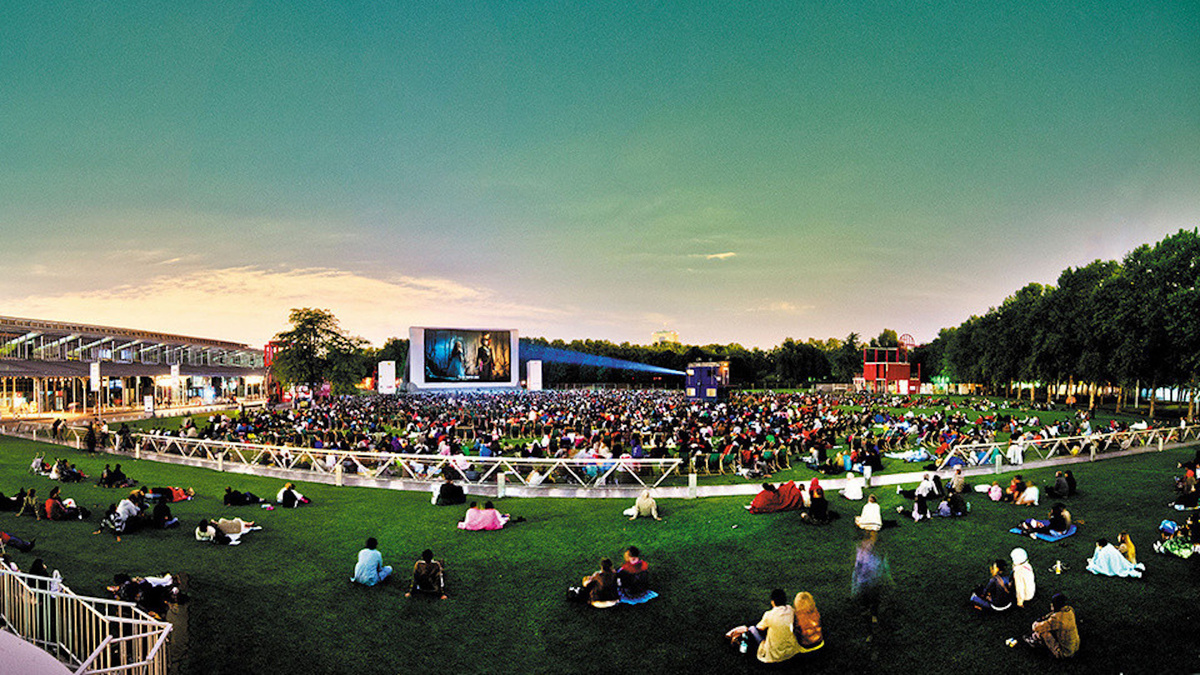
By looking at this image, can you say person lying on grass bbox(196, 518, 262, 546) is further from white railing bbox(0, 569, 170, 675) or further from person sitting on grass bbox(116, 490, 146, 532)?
white railing bbox(0, 569, 170, 675)

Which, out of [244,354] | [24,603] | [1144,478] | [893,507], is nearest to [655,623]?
[24,603]

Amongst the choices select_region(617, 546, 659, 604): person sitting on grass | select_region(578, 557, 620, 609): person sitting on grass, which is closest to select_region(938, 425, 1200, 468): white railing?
select_region(617, 546, 659, 604): person sitting on grass

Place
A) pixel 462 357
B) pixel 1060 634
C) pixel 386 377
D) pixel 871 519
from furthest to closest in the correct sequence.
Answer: pixel 462 357 → pixel 386 377 → pixel 871 519 → pixel 1060 634

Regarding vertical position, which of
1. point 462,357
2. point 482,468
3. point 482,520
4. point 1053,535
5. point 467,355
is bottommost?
point 1053,535

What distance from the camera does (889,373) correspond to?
7694 centimetres

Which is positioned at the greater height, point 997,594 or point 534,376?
point 534,376

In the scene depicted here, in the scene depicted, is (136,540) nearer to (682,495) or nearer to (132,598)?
(132,598)

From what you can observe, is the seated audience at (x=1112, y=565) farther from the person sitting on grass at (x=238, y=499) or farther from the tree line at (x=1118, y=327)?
the tree line at (x=1118, y=327)

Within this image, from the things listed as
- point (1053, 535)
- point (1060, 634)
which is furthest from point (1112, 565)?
point (1060, 634)

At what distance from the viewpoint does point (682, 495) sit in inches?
643

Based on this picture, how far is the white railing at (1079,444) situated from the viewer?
19812mm

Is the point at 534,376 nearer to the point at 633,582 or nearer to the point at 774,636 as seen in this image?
the point at 633,582

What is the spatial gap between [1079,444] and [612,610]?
2233 cm

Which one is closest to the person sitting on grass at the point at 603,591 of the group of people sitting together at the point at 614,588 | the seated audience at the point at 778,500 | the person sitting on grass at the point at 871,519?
the group of people sitting together at the point at 614,588
